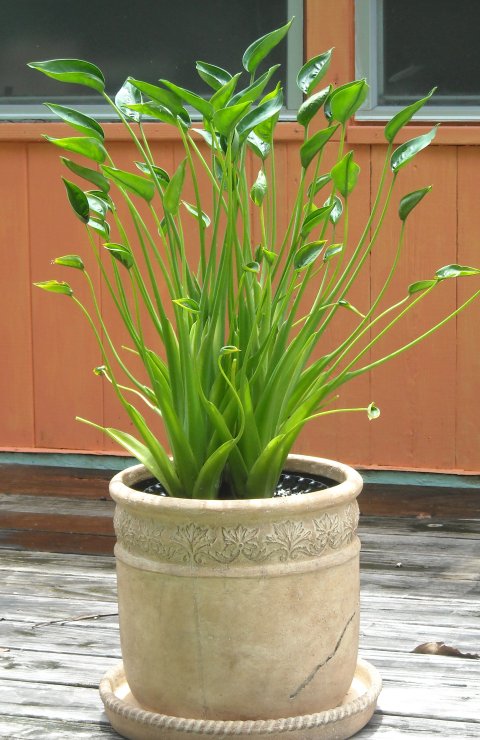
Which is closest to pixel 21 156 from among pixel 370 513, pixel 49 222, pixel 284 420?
pixel 49 222

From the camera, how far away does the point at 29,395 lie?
3330 millimetres

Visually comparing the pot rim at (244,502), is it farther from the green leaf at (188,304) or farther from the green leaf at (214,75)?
the green leaf at (214,75)

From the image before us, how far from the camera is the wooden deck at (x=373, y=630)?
1.66m

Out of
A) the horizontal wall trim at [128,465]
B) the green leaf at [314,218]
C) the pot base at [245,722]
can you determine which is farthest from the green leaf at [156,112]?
the horizontal wall trim at [128,465]

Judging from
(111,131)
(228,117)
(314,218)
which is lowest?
(314,218)

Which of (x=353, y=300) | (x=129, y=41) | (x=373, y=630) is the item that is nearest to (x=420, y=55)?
(x=353, y=300)

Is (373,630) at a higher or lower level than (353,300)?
lower

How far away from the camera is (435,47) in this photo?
9.84 ft

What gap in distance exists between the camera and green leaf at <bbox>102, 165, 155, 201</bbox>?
1400 millimetres

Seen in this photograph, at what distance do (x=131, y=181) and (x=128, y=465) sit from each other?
194 centimetres

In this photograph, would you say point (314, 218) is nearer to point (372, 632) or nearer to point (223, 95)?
point (223, 95)

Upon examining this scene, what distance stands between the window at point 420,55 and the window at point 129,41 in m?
0.19

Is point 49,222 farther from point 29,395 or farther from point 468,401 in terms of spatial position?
point 468,401

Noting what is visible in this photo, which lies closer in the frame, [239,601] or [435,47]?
[239,601]
